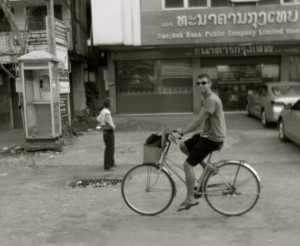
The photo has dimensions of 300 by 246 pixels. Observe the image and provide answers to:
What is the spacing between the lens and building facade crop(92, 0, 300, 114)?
1645 centimetres

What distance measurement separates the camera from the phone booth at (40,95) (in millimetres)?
10797

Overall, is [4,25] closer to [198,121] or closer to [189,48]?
[189,48]

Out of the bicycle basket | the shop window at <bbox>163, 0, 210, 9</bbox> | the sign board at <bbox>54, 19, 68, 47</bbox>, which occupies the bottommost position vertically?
the bicycle basket

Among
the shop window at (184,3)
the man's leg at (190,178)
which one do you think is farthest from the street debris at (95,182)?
the shop window at (184,3)

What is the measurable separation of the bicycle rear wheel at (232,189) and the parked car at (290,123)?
4487mm

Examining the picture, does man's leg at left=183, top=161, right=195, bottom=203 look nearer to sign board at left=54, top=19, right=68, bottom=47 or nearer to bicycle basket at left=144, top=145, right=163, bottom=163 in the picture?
bicycle basket at left=144, top=145, right=163, bottom=163

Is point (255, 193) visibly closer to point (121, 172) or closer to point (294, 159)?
point (121, 172)

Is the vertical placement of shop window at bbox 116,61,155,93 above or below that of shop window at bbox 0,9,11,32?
below

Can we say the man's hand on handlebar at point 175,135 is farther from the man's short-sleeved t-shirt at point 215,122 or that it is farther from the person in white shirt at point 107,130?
the person in white shirt at point 107,130

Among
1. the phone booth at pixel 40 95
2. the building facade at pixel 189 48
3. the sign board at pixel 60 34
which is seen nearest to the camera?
the phone booth at pixel 40 95

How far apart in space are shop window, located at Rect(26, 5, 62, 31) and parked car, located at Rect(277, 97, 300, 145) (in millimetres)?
11159

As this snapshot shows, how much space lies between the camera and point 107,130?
8469 mm

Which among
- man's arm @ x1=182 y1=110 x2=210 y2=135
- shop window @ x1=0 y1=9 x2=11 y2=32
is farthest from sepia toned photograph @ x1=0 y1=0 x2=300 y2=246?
shop window @ x1=0 y1=9 x2=11 y2=32

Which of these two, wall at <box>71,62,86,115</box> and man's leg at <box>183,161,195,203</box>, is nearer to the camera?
man's leg at <box>183,161,195,203</box>
